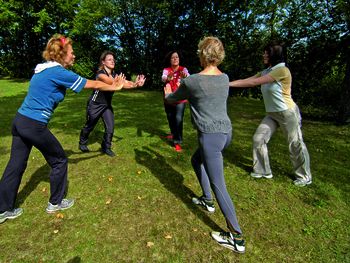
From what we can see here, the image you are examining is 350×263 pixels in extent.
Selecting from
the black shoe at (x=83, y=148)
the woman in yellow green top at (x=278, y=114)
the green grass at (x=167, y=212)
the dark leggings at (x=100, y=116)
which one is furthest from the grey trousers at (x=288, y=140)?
the black shoe at (x=83, y=148)

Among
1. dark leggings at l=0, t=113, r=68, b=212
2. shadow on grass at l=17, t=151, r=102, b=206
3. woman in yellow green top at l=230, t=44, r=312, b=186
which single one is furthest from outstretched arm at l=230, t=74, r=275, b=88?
shadow on grass at l=17, t=151, r=102, b=206

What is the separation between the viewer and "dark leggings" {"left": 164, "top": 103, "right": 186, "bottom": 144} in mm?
6367

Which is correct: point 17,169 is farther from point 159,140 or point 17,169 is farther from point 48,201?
point 159,140

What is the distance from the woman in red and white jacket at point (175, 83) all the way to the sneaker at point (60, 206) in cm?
292

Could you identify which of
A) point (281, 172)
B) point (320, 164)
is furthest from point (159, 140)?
point (320, 164)

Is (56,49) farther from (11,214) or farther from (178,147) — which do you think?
(178,147)

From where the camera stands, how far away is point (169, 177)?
518 cm

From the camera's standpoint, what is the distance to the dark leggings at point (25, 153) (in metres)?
3.42

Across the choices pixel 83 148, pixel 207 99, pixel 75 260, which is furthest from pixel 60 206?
pixel 207 99

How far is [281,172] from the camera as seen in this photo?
5.40m

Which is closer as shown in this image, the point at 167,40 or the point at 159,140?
the point at 159,140

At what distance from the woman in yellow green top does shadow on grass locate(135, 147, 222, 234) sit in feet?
4.61

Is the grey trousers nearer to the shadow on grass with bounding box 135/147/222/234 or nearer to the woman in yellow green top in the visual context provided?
the woman in yellow green top

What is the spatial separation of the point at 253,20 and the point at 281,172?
1626cm
